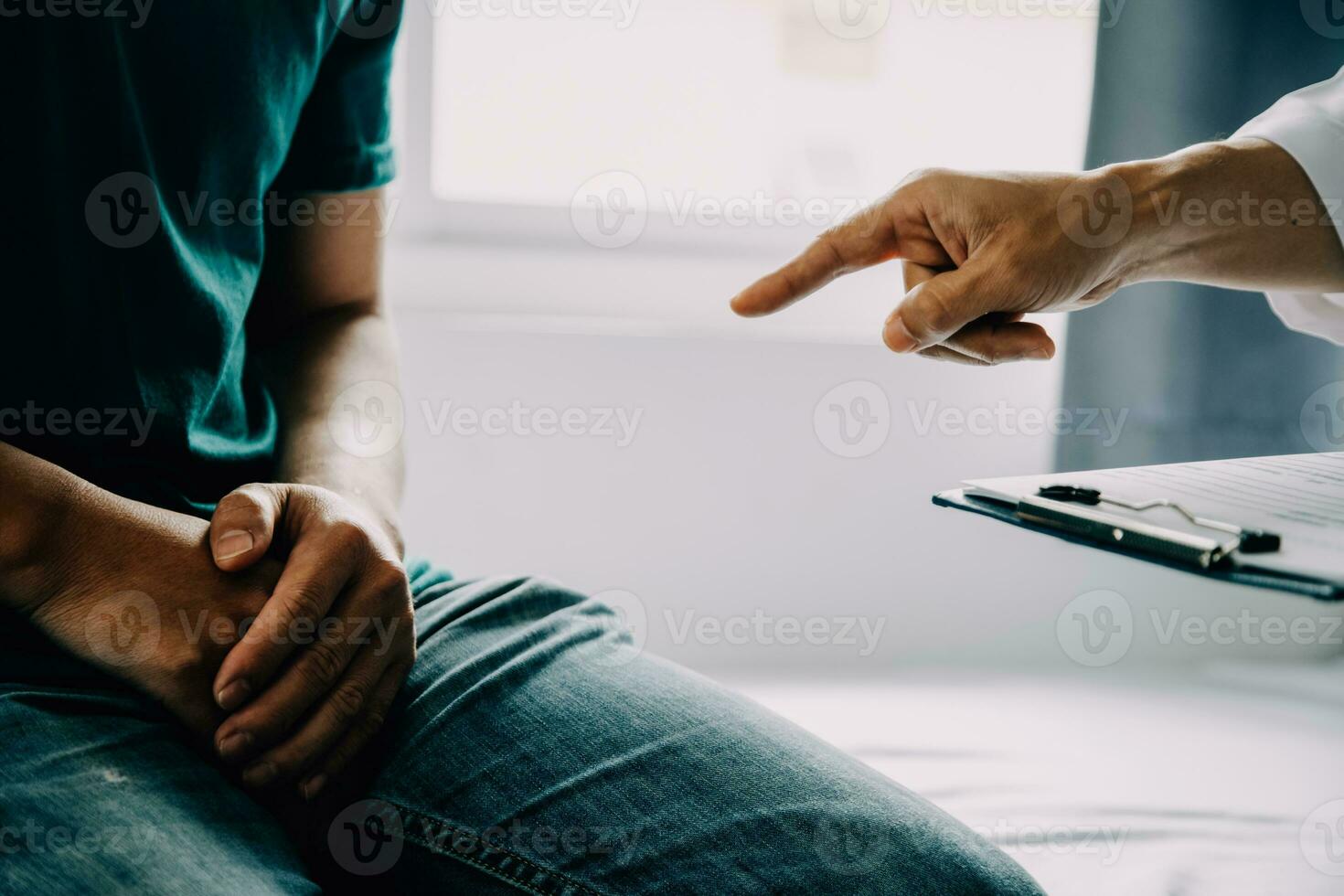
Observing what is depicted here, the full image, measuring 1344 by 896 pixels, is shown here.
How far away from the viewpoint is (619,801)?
0.60 m

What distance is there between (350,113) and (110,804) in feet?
1.96

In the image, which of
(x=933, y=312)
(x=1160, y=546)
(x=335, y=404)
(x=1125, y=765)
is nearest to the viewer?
(x=1160, y=546)

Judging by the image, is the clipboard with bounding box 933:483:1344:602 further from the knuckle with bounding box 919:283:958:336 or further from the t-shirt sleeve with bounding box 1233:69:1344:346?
the t-shirt sleeve with bounding box 1233:69:1344:346

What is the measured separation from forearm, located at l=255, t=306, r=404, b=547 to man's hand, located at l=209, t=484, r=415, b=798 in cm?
11

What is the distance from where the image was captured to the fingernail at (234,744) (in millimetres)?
545

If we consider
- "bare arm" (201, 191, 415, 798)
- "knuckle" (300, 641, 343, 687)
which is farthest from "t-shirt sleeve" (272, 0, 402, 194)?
"knuckle" (300, 641, 343, 687)

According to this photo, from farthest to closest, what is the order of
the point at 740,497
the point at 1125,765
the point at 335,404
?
the point at 740,497
the point at 1125,765
the point at 335,404

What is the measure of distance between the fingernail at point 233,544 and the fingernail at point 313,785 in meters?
0.14

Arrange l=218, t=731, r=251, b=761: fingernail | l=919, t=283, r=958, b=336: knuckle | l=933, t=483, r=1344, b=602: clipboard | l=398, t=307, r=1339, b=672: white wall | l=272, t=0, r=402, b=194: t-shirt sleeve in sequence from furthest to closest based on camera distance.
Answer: l=398, t=307, r=1339, b=672: white wall → l=272, t=0, r=402, b=194: t-shirt sleeve → l=919, t=283, r=958, b=336: knuckle → l=218, t=731, r=251, b=761: fingernail → l=933, t=483, r=1344, b=602: clipboard

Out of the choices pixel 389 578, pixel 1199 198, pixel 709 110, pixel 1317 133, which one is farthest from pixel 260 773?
pixel 709 110

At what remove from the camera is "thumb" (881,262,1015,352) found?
0.69 meters

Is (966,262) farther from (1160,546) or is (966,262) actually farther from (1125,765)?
(1125,765)

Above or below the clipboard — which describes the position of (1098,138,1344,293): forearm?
above

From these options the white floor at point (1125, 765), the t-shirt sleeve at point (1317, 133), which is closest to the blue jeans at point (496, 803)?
the white floor at point (1125, 765)
